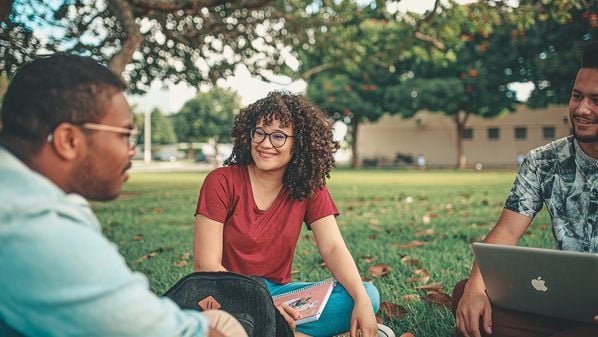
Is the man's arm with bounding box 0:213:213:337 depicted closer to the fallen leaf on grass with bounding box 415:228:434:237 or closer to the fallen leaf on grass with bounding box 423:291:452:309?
the fallen leaf on grass with bounding box 423:291:452:309

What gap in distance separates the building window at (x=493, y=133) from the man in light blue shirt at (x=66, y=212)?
1631 inches

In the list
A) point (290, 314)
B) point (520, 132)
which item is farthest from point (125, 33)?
point (520, 132)

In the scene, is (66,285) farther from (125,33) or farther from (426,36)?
(426,36)

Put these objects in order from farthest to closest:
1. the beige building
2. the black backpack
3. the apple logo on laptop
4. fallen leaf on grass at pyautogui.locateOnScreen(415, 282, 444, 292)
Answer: the beige building → fallen leaf on grass at pyautogui.locateOnScreen(415, 282, 444, 292) → the apple logo on laptop → the black backpack

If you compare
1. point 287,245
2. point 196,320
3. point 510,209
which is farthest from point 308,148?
point 196,320

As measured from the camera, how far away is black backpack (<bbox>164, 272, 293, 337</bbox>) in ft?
7.13

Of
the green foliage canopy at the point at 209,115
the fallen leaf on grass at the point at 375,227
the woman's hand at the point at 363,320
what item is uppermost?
the green foliage canopy at the point at 209,115

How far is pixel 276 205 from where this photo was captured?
9.80ft

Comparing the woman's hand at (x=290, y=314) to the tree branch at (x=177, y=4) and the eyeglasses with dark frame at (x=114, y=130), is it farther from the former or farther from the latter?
the tree branch at (x=177, y=4)

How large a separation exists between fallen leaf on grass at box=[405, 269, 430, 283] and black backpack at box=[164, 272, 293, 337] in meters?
2.15

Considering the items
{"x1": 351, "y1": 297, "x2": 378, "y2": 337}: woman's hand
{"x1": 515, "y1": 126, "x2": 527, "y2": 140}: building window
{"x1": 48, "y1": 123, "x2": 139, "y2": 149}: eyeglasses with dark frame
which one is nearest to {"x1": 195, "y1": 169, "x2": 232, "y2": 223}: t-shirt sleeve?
{"x1": 351, "y1": 297, "x2": 378, "y2": 337}: woman's hand

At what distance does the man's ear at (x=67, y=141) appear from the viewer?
1403mm

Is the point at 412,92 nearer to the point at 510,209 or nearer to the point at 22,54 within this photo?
the point at 22,54

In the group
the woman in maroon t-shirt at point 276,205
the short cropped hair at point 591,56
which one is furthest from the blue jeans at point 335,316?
the short cropped hair at point 591,56
